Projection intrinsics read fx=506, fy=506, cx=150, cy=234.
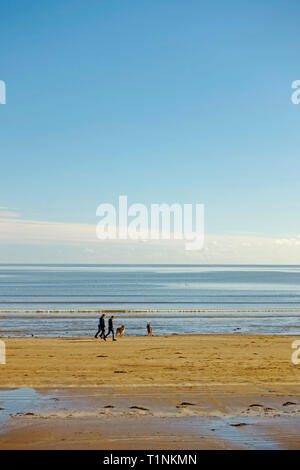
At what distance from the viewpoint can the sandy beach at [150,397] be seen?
448 inches

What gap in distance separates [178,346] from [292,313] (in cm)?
3086

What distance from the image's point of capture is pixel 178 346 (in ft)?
90.6

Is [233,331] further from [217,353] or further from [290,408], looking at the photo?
[290,408]

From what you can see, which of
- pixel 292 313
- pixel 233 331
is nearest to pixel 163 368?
pixel 233 331

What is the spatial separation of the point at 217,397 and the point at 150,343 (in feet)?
45.9

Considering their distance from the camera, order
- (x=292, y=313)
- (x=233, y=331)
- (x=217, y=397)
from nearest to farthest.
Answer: (x=217, y=397)
(x=233, y=331)
(x=292, y=313)

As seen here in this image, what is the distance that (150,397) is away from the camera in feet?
50.6

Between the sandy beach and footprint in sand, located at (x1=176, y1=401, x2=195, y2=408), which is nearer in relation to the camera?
the sandy beach

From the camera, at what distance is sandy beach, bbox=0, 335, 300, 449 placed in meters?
11.4

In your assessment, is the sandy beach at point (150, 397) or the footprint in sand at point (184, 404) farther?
the footprint in sand at point (184, 404)

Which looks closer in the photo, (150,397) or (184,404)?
(184,404)
